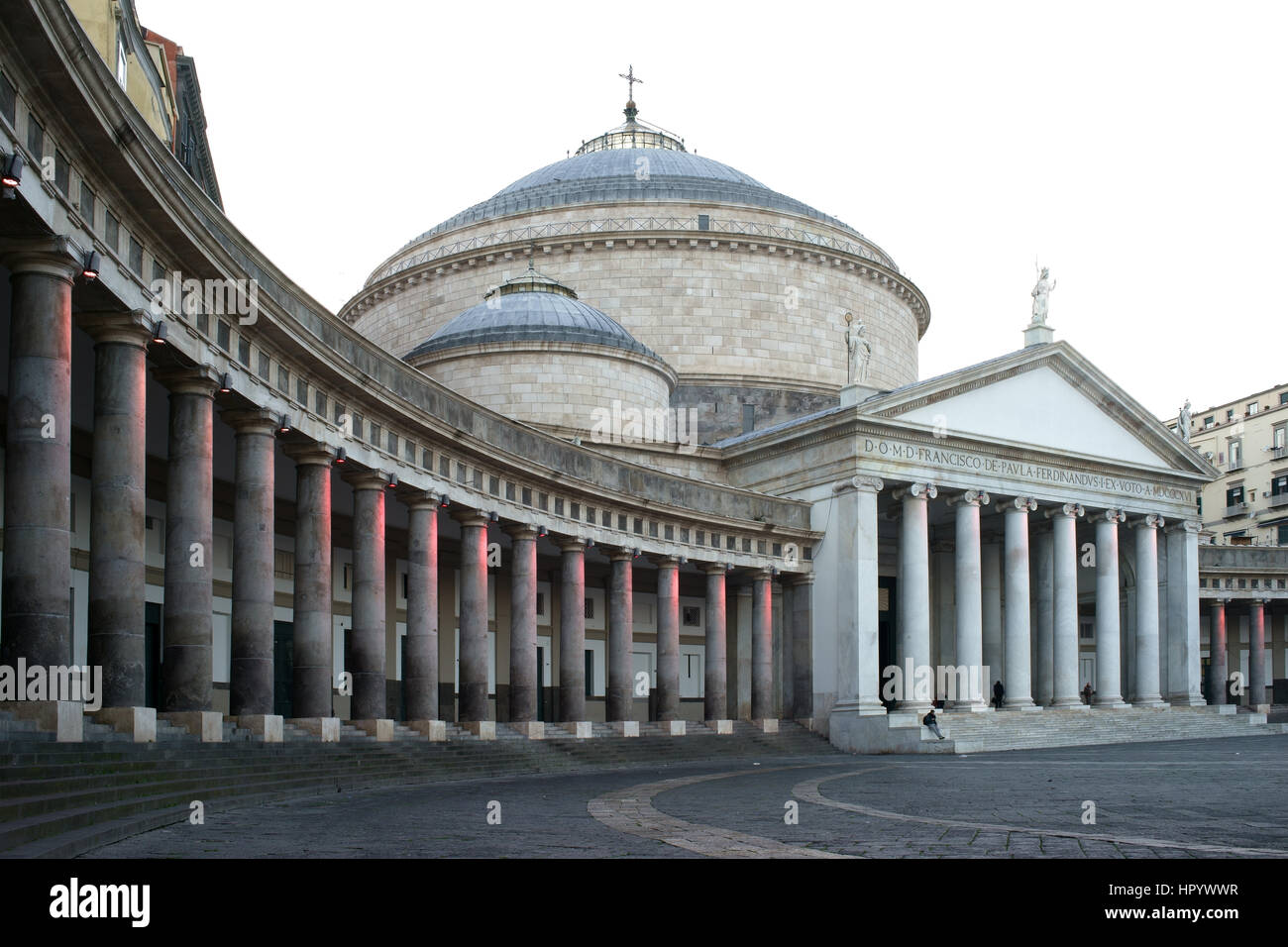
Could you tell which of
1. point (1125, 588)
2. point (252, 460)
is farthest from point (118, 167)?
point (1125, 588)

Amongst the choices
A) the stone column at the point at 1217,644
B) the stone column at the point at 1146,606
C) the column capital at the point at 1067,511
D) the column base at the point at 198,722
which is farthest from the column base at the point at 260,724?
the stone column at the point at 1217,644

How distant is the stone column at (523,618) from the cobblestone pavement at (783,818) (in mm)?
7854

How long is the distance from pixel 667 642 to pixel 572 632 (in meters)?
5.60

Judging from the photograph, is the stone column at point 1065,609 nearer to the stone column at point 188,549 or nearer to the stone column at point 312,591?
the stone column at point 312,591

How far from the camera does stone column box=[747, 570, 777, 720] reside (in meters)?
50.2

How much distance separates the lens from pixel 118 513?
21234mm

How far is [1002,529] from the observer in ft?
201

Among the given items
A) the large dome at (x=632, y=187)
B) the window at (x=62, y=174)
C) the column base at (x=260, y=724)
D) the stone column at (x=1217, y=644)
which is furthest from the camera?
the stone column at (x=1217, y=644)

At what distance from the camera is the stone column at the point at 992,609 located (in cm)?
5878

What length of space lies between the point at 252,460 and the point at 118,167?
7.71 m

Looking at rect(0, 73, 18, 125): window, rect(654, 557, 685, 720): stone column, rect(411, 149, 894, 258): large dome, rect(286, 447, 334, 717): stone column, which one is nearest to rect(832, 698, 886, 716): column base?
rect(654, 557, 685, 720): stone column

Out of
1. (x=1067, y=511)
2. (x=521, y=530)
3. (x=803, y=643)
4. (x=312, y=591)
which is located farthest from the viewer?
(x=1067, y=511)

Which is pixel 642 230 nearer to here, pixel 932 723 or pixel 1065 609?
pixel 1065 609

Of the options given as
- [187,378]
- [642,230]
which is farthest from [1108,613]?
[187,378]
